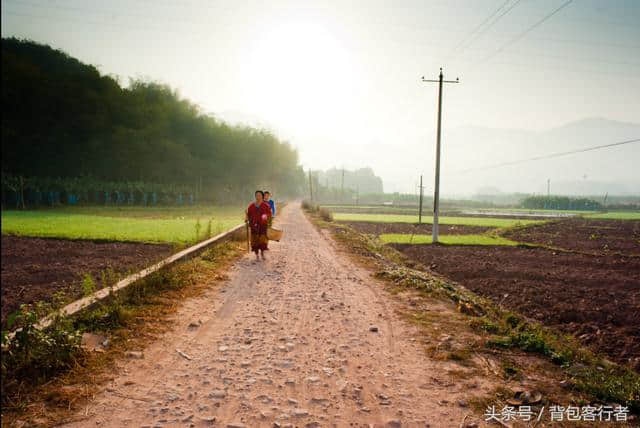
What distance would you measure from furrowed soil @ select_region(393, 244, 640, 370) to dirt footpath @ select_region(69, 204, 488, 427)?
3615 mm

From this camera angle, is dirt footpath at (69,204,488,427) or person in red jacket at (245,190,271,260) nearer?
dirt footpath at (69,204,488,427)

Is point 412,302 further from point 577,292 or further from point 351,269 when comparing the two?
point 577,292

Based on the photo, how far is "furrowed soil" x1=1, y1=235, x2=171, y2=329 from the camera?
6.79m

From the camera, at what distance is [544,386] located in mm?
3977

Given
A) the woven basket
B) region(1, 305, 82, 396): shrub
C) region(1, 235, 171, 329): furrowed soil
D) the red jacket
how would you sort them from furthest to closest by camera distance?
the woven basket → the red jacket → region(1, 235, 171, 329): furrowed soil → region(1, 305, 82, 396): shrub

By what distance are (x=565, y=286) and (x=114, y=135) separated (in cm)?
2558

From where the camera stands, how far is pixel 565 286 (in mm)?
9820

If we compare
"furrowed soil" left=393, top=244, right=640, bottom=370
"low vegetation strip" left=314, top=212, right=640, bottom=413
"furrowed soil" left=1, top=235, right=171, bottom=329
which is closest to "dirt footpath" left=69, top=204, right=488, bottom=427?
"low vegetation strip" left=314, top=212, right=640, bottom=413

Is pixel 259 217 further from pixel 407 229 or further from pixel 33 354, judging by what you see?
pixel 407 229

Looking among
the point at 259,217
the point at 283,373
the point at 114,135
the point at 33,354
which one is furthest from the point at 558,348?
the point at 114,135

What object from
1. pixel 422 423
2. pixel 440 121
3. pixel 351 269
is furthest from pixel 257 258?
pixel 440 121

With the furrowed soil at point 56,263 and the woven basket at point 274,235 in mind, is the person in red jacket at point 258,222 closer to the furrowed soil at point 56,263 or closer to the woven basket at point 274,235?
the woven basket at point 274,235

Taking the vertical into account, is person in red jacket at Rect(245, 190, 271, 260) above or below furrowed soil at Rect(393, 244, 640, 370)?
above

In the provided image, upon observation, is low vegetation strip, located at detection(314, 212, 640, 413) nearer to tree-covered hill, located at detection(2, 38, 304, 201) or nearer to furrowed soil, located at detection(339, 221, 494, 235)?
tree-covered hill, located at detection(2, 38, 304, 201)
